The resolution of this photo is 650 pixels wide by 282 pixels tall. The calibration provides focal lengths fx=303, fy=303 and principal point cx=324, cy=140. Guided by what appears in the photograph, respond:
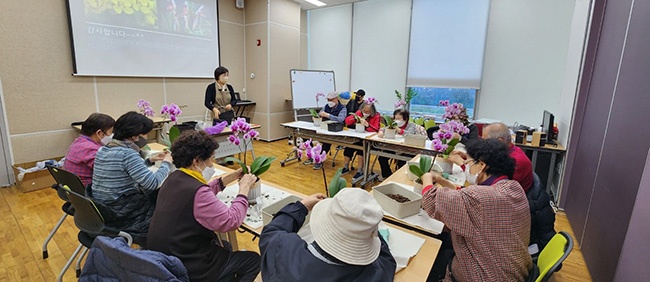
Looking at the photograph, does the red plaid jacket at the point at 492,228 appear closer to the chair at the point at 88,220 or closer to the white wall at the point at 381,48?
the chair at the point at 88,220

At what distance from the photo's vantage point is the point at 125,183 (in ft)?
5.88

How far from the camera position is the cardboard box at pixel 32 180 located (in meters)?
3.54

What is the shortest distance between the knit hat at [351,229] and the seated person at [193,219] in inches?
24.8

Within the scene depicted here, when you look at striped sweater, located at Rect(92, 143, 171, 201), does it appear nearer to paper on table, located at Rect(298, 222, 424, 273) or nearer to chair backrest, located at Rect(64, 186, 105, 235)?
chair backrest, located at Rect(64, 186, 105, 235)

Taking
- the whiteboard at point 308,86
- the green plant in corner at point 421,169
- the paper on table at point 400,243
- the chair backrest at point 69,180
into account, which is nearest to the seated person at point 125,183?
the chair backrest at point 69,180

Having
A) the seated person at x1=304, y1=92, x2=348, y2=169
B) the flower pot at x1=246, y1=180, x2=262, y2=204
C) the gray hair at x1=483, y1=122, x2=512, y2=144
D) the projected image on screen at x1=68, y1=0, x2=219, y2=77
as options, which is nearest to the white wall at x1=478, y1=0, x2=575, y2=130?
the seated person at x1=304, y1=92, x2=348, y2=169

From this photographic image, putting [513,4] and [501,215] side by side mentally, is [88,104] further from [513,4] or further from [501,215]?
[513,4]

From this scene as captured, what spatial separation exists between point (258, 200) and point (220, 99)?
3.38 meters

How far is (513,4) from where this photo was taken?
490 cm

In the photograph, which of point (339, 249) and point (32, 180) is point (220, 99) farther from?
point (339, 249)

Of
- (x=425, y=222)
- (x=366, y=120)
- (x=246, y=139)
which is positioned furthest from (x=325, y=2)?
(x=425, y=222)

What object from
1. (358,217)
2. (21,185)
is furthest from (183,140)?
(21,185)

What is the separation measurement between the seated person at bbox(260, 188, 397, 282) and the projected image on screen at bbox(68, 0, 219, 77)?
4651 millimetres

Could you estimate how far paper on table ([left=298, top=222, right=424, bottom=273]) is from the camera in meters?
1.28
